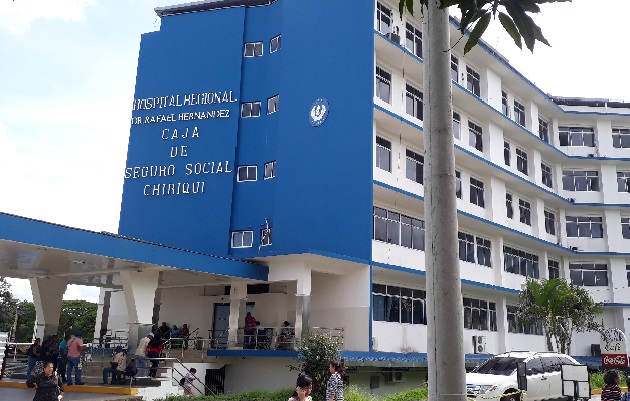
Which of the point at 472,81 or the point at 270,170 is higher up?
the point at 472,81

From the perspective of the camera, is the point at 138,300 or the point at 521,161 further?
the point at 521,161

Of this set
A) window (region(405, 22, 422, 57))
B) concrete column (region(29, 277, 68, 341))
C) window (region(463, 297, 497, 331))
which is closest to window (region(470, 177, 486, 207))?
window (region(463, 297, 497, 331))

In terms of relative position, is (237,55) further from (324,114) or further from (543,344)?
(543,344)

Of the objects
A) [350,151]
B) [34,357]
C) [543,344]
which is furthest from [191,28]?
[543,344]

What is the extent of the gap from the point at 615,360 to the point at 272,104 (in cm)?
1863

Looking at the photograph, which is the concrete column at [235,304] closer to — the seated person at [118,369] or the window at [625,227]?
the seated person at [118,369]

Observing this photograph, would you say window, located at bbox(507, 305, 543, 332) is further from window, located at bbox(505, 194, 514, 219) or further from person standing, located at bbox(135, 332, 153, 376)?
person standing, located at bbox(135, 332, 153, 376)

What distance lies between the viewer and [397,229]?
2662 cm

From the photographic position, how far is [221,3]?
32.2 meters

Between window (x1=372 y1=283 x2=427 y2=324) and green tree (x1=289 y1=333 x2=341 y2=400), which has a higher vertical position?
window (x1=372 y1=283 x2=427 y2=324)

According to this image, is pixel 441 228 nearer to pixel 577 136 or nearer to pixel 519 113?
pixel 519 113

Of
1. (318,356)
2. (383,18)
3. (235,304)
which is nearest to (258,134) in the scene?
(383,18)

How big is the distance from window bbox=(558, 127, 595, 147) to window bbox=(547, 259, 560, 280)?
816 centimetres

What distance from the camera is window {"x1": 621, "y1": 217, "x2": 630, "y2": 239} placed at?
40266mm
